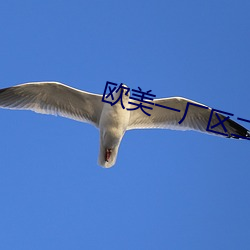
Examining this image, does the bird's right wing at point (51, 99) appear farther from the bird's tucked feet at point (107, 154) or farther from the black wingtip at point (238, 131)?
the black wingtip at point (238, 131)

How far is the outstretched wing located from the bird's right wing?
715 millimetres

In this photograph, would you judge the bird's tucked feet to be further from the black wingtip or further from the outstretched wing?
the black wingtip

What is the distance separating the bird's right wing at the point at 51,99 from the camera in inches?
330

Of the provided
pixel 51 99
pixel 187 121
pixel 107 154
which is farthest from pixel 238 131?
pixel 51 99

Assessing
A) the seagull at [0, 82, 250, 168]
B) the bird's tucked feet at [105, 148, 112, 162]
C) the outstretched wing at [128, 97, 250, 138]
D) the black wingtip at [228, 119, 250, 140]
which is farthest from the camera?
the black wingtip at [228, 119, 250, 140]

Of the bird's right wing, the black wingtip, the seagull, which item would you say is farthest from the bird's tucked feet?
the black wingtip

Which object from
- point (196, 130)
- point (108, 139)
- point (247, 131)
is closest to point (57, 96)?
point (108, 139)

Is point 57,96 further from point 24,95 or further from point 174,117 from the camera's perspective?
point 174,117

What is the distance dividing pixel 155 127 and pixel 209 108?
0.98 meters

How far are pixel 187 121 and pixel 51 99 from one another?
7.48ft

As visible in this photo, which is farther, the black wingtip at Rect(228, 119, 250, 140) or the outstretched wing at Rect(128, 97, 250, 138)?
the black wingtip at Rect(228, 119, 250, 140)

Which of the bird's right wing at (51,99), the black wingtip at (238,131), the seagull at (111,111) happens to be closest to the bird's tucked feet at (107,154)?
the seagull at (111,111)

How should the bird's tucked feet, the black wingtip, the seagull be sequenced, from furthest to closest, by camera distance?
the black wingtip → the bird's tucked feet → the seagull

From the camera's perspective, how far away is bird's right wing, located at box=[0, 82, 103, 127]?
27.5 ft
